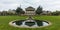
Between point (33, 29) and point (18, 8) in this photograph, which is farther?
point (18, 8)

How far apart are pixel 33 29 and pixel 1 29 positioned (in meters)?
3.73

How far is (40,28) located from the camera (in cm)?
1355

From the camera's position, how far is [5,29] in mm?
13727

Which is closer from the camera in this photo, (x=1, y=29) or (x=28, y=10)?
(x=1, y=29)

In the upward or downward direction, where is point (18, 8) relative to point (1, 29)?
upward

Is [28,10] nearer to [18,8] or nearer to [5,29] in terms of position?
[18,8]

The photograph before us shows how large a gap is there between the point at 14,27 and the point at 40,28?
3.06m

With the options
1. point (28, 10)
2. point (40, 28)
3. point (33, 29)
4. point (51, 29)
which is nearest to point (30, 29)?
point (33, 29)

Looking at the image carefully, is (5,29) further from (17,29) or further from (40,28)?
(40,28)

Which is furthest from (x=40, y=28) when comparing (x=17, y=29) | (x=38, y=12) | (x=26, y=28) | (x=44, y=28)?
(x=38, y=12)

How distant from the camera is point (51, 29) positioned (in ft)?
44.6

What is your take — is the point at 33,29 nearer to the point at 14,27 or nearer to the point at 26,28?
the point at 26,28

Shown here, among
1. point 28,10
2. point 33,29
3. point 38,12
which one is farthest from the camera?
point 28,10

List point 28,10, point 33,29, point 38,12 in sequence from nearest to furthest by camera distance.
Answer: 1. point 33,29
2. point 38,12
3. point 28,10
